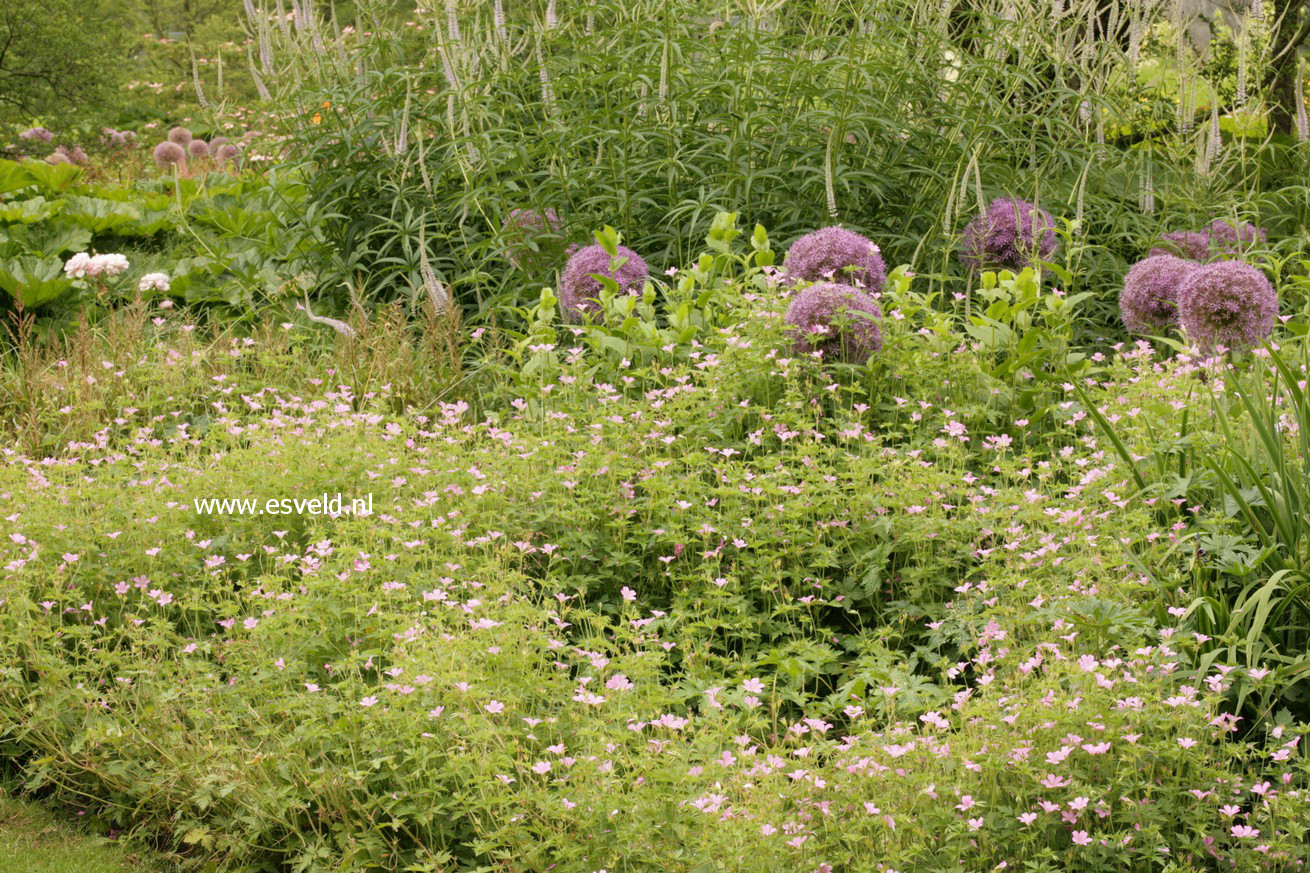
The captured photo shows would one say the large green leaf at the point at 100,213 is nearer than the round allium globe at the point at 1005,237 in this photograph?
No

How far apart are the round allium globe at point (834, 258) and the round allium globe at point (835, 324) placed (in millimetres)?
282

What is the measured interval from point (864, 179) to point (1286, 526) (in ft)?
10.4

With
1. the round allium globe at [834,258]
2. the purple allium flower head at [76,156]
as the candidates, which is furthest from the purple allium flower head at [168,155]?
the round allium globe at [834,258]

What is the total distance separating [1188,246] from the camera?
5.89 m

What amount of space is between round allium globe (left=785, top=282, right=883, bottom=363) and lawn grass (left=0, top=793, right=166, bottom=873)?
283 cm

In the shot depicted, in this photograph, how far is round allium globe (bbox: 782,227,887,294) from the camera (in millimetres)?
5043

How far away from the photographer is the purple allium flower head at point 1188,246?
586 centimetres

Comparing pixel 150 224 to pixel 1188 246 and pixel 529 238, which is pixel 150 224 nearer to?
pixel 529 238

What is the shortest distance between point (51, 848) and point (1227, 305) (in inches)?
175

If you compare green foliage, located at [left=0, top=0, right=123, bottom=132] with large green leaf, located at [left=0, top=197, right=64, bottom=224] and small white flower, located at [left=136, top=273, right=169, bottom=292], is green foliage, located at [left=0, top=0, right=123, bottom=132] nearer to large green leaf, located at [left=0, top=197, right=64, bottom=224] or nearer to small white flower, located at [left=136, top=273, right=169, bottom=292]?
large green leaf, located at [left=0, top=197, right=64, bottom=224]

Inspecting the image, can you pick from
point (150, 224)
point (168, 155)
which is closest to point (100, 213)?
point (150, 224)

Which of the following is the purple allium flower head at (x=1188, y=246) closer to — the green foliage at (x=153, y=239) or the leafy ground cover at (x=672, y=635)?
the leafy ground cover at (x=672, y=635)

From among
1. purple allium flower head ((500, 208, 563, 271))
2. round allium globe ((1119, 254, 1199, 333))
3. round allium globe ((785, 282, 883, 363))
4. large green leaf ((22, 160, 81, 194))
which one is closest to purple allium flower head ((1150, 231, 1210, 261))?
round allium globe ((1119, 254, 1199, 333))

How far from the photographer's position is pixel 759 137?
6055 millimetres
